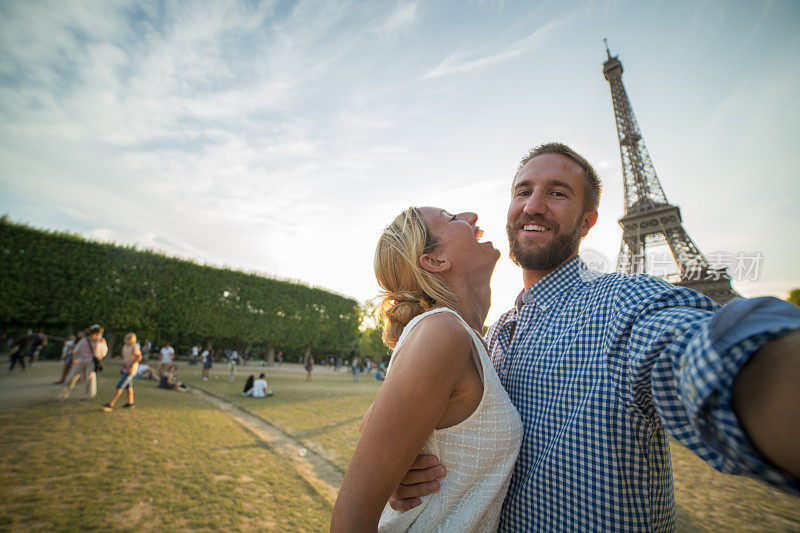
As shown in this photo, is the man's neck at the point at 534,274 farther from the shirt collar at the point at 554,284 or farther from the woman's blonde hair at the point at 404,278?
the woman's blonde hair at the point at 404,278

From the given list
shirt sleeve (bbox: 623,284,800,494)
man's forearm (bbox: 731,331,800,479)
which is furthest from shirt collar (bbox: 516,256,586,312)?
man's forearm (bbox: 731,331,800,479)

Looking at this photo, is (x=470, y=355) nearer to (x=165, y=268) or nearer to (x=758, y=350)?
(x=758, y=350)

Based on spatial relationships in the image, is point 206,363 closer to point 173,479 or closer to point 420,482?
point 173,479

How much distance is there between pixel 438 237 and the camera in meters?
2.30

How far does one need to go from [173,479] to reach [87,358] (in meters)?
8.12

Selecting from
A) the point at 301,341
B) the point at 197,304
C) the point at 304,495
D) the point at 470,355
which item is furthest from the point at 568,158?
the point at 301,341

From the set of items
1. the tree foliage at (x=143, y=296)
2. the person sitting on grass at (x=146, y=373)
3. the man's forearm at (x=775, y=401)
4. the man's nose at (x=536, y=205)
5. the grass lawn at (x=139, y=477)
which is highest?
the tree foliage at (x=143, y=296)

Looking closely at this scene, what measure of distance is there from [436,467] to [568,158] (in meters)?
2.15

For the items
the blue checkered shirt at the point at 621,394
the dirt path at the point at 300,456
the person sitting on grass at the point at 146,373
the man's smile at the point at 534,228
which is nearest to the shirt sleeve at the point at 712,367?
the blue checkered shirt at the point at 621,394

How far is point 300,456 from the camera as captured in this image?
7848 mm

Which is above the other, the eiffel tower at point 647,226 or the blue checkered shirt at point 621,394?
the eiffel tower at point 647,226

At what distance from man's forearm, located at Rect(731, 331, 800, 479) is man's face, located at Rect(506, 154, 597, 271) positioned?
140cm

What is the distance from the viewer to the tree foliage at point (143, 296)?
21.7 metres

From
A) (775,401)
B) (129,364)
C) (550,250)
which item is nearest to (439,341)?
(775,401)
